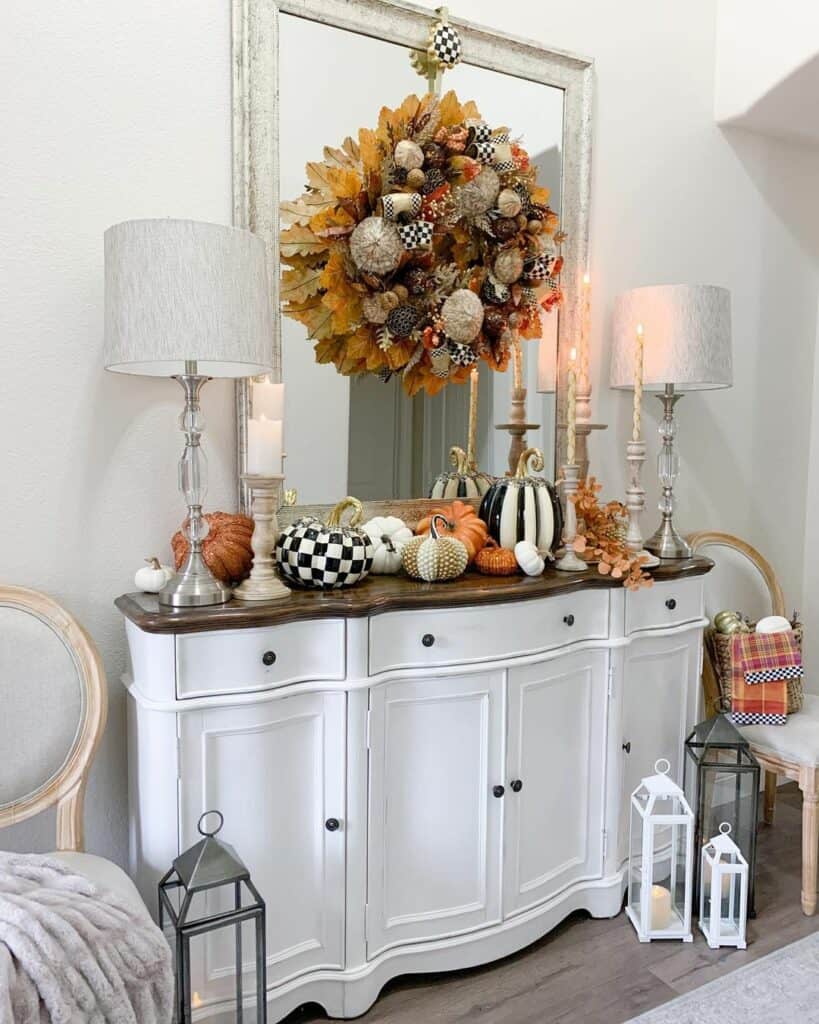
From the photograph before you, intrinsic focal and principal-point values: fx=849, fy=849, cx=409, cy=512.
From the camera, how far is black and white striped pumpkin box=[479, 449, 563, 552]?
2.22m

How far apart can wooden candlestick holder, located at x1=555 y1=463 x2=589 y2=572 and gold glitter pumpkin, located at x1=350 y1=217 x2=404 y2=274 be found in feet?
2.28

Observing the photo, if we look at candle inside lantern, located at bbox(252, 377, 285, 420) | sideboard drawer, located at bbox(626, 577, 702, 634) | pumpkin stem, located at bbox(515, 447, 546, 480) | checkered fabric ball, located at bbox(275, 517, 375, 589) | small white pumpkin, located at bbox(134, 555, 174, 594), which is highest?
candle inside lantern, located at bbox(252, 377, 285, 420)

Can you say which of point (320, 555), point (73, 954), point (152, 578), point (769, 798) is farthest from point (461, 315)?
point (769, 798)

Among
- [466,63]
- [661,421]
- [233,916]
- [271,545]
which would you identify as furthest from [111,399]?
[661,421]

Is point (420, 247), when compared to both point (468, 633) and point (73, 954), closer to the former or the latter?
point (468, 633)

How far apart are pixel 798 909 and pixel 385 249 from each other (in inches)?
82.9

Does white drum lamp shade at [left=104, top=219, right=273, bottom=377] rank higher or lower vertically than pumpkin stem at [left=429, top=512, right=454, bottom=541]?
higher

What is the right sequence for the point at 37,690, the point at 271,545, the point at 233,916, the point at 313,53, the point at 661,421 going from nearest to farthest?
the point at 233,916
the point at 37,690
the point at 271,545
the point at 313,53
the point at 661,421

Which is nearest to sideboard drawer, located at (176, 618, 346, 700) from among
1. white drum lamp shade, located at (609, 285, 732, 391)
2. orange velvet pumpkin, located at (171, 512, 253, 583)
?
orange velvet pumpkin, located at (171, 512, 253, 583)

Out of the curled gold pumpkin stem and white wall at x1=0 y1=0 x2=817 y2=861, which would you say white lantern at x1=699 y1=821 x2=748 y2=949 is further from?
white wall at x1=0 y1=0 x2=817 y2=861

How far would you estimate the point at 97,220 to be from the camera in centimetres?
187

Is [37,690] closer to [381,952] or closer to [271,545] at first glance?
[271,545]

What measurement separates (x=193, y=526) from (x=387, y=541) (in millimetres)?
514

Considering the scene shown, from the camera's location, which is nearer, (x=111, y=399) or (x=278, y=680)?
(x=278, y=680)
